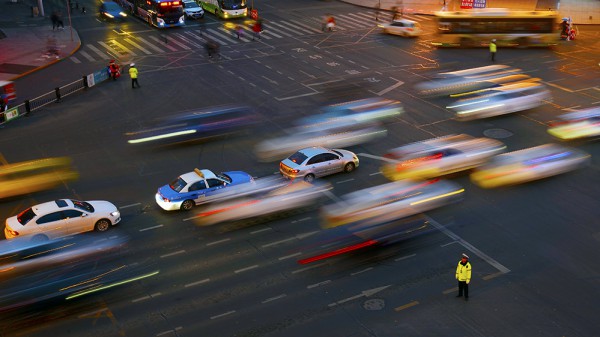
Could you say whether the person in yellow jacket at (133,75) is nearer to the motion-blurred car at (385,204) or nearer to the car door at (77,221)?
the car door at (77,221)

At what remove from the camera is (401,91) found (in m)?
44.7

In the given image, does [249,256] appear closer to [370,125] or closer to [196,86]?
[370,125]

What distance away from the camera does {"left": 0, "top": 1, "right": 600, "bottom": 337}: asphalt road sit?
21.4 metres

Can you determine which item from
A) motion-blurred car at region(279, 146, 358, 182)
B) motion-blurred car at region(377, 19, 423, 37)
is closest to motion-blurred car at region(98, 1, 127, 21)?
motion-blurred car at region(377, 19, 423, 37)

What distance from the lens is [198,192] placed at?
29047 millimetres

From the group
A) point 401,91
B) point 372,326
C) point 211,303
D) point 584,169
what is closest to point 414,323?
point 372,326

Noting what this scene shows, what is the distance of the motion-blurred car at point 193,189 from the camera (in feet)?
93.9

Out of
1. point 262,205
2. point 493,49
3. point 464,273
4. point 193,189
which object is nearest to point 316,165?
point 262,205

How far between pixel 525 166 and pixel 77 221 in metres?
19.9

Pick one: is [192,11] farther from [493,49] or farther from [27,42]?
[493,49]

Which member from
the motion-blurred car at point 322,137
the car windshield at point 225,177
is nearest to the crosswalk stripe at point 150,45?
the motion-blurred car at point 322,137

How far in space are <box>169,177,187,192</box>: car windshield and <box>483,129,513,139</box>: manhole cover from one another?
17305 mm

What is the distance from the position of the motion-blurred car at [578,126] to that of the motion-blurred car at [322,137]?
31.2ft

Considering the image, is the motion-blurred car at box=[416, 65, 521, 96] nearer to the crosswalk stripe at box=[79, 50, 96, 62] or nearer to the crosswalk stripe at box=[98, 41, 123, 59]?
the crosswalk stripe at box=[98, 41, 123, 59]
